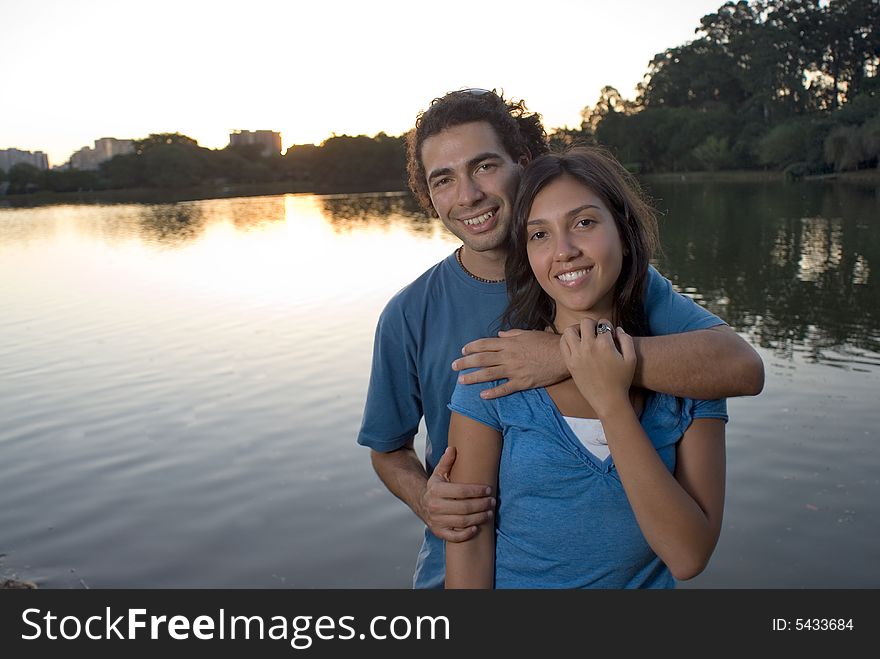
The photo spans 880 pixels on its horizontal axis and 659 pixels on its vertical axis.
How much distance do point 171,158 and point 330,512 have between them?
10086cm

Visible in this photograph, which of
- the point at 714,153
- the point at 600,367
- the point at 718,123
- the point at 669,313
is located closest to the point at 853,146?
the point at 714,153

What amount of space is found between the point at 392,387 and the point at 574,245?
3.09ft

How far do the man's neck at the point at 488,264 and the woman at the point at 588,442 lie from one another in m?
0.54

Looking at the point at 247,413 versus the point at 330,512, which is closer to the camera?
the point at 330,512

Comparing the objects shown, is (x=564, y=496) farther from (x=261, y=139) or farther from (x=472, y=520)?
(x=261, y=139)

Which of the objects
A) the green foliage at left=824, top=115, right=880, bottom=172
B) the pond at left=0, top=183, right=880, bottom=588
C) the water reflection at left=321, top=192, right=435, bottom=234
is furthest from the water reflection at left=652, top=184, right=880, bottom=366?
the green foliage at left=824, top=115, right=880, bottom=172

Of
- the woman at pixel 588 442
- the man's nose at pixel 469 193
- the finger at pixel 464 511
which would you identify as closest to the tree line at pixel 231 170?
the man's nose at pixel 469 193

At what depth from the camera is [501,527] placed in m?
2.09

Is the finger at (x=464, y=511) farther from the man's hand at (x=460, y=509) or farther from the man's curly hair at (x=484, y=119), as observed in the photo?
the man's curly hair at (x=484, y=119)

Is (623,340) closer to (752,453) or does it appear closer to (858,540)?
(858,540)

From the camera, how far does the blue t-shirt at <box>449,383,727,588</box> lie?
1.94 metres

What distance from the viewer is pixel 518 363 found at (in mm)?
2025

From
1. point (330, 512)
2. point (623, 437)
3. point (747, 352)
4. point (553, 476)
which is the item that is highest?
point (747, 352)

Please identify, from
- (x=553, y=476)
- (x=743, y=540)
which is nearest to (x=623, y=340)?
(x=553, y=476)
